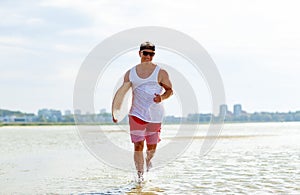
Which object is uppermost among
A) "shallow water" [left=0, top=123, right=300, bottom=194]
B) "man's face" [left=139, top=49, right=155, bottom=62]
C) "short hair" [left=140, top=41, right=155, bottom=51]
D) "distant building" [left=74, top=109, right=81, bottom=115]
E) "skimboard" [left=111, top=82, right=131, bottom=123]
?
"short hair" [left=140, top=41, right=155, bottom=51]

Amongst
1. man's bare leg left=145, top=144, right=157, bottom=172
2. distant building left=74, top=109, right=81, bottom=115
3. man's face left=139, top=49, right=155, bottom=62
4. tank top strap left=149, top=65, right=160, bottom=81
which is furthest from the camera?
distant building left=74, top=109, right=81, bottom=115

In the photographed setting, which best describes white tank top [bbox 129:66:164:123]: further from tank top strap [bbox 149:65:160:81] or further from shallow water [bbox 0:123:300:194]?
shallow water [bbox 0:123:300:194]

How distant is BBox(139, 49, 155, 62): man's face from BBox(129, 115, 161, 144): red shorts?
2.82 feet

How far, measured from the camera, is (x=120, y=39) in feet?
23.5

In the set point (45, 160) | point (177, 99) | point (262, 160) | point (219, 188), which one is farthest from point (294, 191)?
point (45, 160)

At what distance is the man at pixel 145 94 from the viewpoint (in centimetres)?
684

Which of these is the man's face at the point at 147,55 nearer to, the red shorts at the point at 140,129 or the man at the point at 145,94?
the man at the point at 145,94

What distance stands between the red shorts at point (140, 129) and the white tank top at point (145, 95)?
7 cm

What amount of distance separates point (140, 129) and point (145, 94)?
0.51 metres

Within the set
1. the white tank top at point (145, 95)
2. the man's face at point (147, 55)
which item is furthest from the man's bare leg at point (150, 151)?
the man's face at point (147, 55)

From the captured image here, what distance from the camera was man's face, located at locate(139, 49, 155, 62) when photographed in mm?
6945

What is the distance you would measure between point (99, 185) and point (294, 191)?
8.69ft

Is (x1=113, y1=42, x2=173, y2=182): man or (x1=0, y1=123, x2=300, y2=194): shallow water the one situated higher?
(x1=113, y1=42, x2=173, y2=182): man

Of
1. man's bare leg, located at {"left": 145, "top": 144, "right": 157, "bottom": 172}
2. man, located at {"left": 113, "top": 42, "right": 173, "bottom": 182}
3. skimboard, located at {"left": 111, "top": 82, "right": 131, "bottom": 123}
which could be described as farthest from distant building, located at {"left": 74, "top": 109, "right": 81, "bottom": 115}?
man's bare leg, located at {"left": 145, "top": 144, "right": 157, "bottom": 172}
